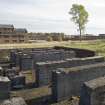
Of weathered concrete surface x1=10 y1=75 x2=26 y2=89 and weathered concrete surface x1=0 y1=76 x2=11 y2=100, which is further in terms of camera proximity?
weathered concrete surface x1=10 y1=75 x2=26 y2=89

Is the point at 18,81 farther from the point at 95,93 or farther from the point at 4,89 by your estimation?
the point at 95,93

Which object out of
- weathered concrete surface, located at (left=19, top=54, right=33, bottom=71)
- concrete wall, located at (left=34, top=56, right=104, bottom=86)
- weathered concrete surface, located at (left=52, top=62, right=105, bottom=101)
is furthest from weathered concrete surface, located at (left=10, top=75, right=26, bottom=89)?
weathered concrete surface, located at (left=19, top=54, right=33, bottom=71)

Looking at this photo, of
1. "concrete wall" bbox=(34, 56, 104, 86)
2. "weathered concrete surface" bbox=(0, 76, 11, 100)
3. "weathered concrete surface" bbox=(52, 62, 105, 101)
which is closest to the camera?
"weathered concrete surface" bbox=(0, 76, 11, 100)

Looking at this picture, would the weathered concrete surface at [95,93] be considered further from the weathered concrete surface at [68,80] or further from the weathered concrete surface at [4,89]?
the weathered concrete surface at [4,89]

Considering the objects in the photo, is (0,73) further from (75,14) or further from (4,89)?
(75,14)

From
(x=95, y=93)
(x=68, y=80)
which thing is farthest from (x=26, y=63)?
(x=95, y=93)

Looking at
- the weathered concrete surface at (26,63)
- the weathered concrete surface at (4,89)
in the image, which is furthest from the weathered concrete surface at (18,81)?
the weathered concrete surface at (26,63)

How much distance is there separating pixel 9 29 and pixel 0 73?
145 feet

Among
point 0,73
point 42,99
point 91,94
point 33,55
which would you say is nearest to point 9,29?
point 33,55

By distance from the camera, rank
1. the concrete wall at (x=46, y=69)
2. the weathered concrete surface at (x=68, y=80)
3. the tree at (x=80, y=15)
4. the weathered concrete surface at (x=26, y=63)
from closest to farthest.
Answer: the weathered concrete surface at (x=68, y=80) < the concrete wall at (x=46, y=69) < the weathered concrete surface at (x=26, y=63) < the tree at (x=80, y=15)

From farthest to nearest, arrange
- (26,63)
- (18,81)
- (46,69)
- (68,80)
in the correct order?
(26,63)
(18,81)
(46,69)
(68,80)

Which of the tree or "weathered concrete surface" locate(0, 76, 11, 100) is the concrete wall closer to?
"weathered concrete surface" locate(0, 76, 11, 100)

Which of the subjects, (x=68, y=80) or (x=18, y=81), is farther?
(x=18, y=81)

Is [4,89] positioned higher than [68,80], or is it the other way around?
[68,80]
